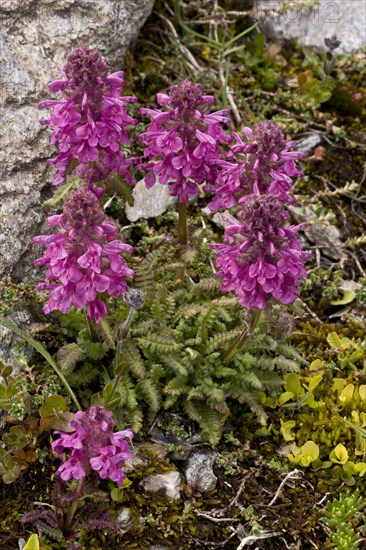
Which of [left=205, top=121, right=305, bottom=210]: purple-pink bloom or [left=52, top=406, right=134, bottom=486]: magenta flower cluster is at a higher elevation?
[left=205, top=121, right=305, bottom=210]: purple-pink bloom

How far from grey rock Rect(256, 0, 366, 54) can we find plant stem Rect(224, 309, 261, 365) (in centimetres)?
370

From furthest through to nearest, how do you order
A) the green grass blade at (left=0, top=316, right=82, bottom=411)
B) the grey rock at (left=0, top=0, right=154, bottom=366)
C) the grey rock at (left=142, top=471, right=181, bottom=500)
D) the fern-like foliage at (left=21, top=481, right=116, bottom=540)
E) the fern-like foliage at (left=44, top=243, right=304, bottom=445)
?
the grey rock at (left=0, top=0, right=154, bottom=366), the fern-like foliage at (left=44, top=243, right=304, bottom=445), the grey rock at (left=142, top=471, right=181, bottom=500), the green grass blade at (left=0, top=316, right=82, bottom=411), the fern-like foliage at (left=21, top=481, right=116, bottom=540)

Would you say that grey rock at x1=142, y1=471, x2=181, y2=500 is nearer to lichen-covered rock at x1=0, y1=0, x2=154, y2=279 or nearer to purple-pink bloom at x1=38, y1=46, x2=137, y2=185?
lichen-covered rock at x1=0, y1=0, x2=154, y2=279

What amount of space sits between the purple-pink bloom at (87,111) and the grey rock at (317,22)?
131 inches

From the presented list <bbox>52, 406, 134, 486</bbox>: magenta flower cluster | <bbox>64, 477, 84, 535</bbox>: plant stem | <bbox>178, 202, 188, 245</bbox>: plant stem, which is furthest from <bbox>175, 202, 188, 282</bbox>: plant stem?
<bbox>64, 477, 84, 535</bbox>: plant stem

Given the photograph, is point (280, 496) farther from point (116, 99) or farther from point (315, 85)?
point (315, 85)

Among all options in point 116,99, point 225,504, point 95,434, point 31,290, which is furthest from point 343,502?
point 116,99

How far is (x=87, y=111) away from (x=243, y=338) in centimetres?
157

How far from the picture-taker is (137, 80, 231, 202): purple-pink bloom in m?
4.09

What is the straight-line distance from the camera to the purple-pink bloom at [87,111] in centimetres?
391

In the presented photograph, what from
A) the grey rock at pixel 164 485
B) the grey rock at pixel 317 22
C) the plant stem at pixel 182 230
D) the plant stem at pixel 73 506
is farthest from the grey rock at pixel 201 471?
the grey rock at pixel 317 22

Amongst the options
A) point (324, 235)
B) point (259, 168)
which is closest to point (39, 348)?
point (259, 168)

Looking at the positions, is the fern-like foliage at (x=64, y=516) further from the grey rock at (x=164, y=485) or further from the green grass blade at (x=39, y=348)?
the green grass blade at (x=39, y=348)

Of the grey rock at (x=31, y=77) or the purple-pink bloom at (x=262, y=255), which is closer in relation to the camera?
the purple-pink bloom at (x=262, y=255)
